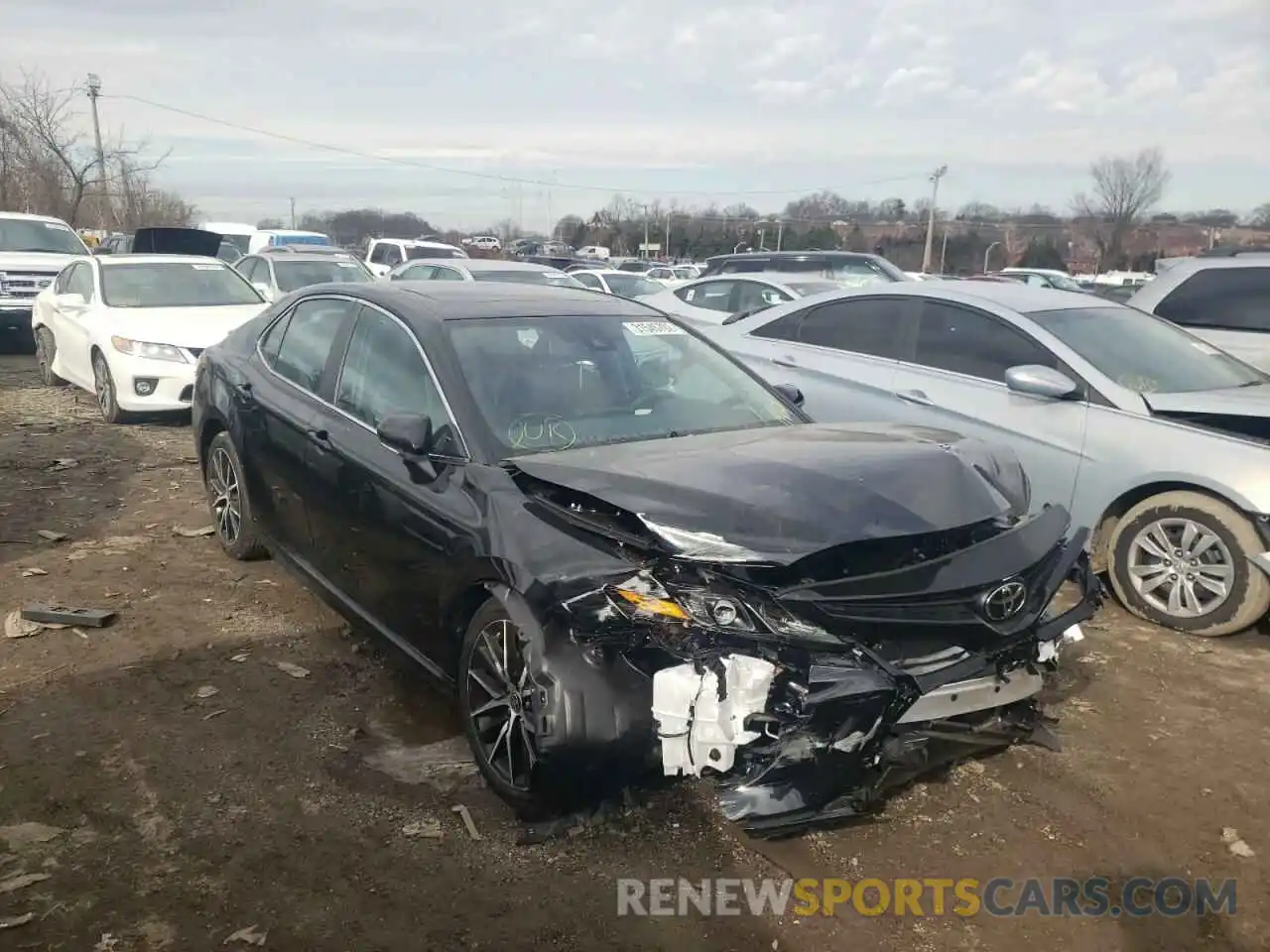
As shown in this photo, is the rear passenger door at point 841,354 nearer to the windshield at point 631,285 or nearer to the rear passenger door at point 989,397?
the rear passenger door at point 989,397

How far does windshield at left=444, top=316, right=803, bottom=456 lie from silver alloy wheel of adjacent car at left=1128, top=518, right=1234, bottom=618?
7.31 feet

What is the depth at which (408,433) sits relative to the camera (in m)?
3.46

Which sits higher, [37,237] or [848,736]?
[37,237]

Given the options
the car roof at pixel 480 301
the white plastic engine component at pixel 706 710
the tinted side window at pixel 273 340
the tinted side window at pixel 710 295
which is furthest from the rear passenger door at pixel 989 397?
the tinted side window at pixel 710 295

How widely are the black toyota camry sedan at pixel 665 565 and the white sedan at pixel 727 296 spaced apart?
740 cm

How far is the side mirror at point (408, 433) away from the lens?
3.46 m

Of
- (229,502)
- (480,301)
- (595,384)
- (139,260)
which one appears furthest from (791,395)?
(139,260)

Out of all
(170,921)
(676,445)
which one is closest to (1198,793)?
(676,445)

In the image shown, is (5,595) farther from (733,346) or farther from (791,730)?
(733,346)

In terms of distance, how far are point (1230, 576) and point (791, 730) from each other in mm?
3291

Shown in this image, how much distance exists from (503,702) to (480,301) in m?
1.85

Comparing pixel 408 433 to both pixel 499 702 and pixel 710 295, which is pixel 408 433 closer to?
pixel 499 702

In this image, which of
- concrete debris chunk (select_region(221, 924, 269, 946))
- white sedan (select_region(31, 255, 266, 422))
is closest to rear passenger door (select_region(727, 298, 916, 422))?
concrete debris chunk (select_region(221, 924, 269, 946))

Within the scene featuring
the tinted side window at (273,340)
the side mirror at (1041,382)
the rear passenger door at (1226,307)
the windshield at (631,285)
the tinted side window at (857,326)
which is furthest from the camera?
the windshield at (631,285)
